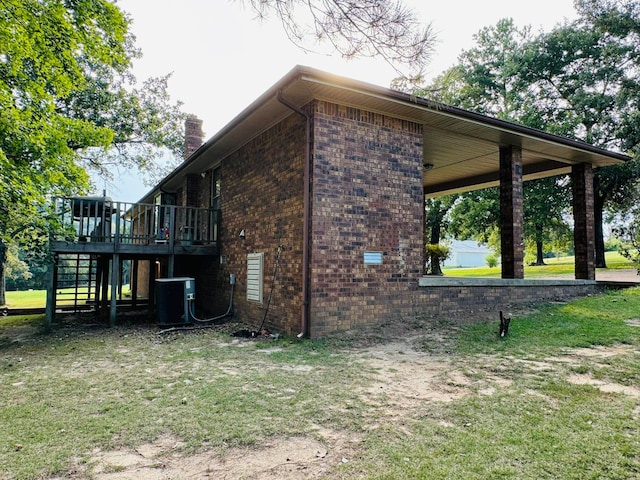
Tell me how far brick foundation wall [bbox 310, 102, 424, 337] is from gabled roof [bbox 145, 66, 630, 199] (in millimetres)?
445

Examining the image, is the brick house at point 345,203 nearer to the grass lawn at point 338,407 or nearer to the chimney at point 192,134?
the grass lawn at point 338,407

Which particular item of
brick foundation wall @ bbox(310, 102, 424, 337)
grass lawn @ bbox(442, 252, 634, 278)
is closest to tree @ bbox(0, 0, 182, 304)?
brick foundation wall @ bbox(310, 102, 424, 337)

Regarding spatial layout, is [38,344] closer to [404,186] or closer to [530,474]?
[404,186]

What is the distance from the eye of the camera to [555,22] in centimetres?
1861

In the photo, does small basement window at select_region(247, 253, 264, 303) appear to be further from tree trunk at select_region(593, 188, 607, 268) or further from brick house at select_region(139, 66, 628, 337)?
tree trunk at select_region(593, 188, 607, 268)

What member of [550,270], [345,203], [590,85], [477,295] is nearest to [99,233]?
[345,203]

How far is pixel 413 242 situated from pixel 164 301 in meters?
5.15

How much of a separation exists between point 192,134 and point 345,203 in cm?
1129

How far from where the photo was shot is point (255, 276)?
26.9 feet

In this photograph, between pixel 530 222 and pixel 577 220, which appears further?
pixel 530 222

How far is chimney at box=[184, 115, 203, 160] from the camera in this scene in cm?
1575

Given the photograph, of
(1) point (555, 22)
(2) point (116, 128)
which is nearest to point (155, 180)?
(2) point (116, 128)

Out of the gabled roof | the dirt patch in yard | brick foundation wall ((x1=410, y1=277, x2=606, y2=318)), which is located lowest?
the dirt patch in yard

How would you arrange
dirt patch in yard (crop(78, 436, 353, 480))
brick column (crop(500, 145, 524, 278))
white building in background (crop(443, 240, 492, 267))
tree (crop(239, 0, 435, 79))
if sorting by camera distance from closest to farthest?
dirt patch in yard (crop(78, 436, 353, 480)) → tree (crop(239, 0, 435, 79)) → brick column (crop(500, 145, 524, 278)) → white building in background (crop(443, 240, 492, 267))
